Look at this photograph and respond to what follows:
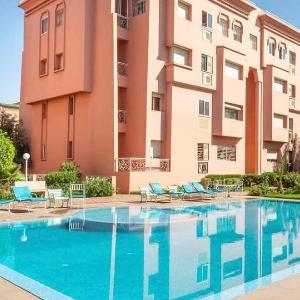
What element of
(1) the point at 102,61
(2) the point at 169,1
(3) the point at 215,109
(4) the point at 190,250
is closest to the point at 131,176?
(1) the point at 102,61

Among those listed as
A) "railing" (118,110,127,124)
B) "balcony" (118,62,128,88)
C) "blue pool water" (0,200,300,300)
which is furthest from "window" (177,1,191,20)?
"blue pool water" (0,200,300,300)

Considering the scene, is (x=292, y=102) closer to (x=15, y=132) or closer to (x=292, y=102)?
(x=292, y=102)

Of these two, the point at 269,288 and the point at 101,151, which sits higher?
the point at 101,151

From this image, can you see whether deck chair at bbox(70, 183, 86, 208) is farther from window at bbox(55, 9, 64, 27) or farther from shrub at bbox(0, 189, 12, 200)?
window at bbox(55, 9, 64, 27)

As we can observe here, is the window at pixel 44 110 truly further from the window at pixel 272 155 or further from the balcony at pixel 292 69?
the balcony at pixel 292 69

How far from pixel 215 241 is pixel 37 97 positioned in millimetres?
22964

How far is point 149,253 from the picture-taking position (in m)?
11.0

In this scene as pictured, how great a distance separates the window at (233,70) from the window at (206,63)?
2084 mm

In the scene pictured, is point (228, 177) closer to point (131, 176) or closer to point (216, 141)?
point (216, 141)

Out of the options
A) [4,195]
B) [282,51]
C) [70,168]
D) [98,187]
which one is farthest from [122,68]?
[282,51]

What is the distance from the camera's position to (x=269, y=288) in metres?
6.88

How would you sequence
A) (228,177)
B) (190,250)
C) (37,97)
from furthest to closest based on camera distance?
1. (37,97)
2. (228,177)
3. (190,250)

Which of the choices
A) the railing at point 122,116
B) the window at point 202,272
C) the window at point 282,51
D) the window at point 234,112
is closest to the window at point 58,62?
the railing at point 122,116

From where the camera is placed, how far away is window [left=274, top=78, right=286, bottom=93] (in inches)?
1485
